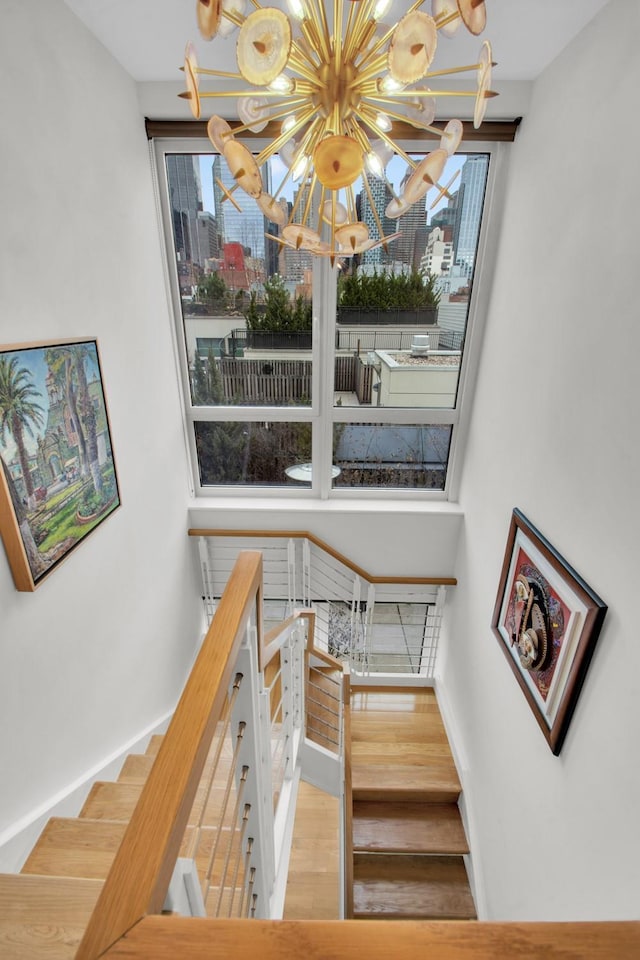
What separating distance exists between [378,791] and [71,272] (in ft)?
10.5

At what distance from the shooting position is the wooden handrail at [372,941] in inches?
15.9

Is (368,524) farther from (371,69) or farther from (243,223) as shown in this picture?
(371,69)

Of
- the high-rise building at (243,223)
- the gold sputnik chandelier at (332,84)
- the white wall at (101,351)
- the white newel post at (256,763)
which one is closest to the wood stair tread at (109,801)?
the white wall at (101,351)

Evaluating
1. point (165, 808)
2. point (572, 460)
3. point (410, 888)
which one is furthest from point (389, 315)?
point (410, 888)

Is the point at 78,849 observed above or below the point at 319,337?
below

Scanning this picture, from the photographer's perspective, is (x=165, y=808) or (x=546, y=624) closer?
(x=165, y=808)

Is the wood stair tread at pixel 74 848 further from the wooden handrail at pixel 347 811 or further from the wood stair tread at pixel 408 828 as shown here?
the wood stair tread at pixel 408 828

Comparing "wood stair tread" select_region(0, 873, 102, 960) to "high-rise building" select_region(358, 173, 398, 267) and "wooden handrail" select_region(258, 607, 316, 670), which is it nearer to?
"wooden handrail" select_region(258, 607, 316, 670)

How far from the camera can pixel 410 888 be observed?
8.54 ft

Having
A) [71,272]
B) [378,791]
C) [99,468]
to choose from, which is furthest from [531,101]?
[378,791]

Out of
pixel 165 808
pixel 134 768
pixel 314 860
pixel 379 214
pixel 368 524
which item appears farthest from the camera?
pixel 368 524

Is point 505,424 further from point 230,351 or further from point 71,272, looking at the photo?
point 71,272

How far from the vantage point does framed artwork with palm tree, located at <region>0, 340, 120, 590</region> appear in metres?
1.41

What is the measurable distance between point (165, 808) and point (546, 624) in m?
1.64
